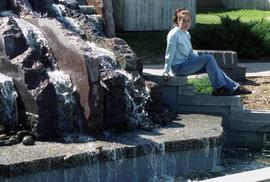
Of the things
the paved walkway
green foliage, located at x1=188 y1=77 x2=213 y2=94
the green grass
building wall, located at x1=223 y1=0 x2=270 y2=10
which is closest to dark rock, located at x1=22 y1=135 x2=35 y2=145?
green foliage, located at x1=188 y1=77 x2=213 y2=94

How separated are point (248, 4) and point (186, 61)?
28.1 metres

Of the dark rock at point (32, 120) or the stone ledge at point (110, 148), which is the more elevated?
the dark rock at point (32, 120)

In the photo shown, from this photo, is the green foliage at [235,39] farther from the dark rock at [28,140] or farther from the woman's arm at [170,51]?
the dark rock at [28,140]

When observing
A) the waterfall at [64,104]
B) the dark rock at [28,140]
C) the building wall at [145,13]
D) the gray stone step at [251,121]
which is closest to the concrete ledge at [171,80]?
the gray stone step at [251,121]

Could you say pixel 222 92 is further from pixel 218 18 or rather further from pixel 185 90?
pixel 218 18

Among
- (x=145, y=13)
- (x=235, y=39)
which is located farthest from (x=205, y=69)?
(x=145, y=13)

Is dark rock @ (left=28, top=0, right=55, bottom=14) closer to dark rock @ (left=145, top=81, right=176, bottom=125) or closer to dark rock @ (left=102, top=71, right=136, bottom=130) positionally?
dark rock @ (left=145, top=81, right=176, bottom=125)

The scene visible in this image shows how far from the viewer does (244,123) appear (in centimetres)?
1003

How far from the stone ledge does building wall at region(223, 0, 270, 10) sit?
94.1 feet

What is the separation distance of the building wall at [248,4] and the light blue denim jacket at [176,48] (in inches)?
1085

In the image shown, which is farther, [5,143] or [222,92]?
[222,92]

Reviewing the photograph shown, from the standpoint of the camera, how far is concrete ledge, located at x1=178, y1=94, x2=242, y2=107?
9.95 meters

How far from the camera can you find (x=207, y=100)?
32.7 feet

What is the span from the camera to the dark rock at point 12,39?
846cm
